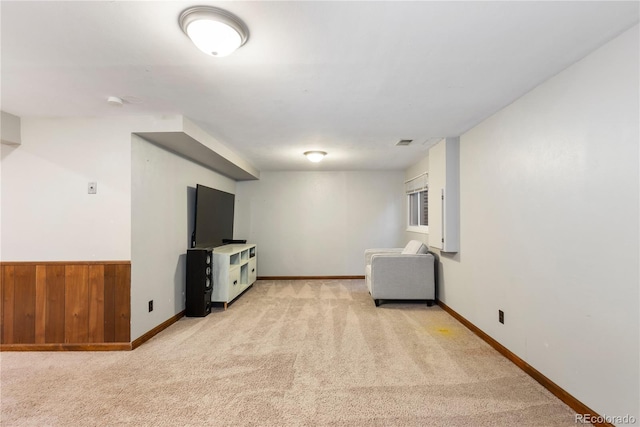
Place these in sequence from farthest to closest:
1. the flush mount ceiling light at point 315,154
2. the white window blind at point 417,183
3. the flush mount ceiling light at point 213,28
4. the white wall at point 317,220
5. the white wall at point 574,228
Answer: the white wall at point 317,220 < the white window blind at point 417,183 < the flush mount ceiling light at point 315,154 < the white wall at point 574,228 < the flush mount ceiling light at point 213,28

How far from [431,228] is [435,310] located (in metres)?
1.11

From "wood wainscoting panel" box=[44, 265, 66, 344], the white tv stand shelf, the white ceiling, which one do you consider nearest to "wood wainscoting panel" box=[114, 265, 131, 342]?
"wood wainscoting panel" box=[44, 265, 66, 344]

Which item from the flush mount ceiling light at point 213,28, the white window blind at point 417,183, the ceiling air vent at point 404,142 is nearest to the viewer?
the flush mount ceiling light at point 213,28

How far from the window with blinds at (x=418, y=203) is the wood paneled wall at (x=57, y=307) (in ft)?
14.6

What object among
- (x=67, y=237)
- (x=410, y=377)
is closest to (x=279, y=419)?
(x=410, y=377)

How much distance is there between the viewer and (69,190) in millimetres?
2938

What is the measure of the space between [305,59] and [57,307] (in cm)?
321

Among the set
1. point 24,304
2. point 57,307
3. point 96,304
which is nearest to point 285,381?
point 96,304

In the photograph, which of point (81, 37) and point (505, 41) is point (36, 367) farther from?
point (505, 41)

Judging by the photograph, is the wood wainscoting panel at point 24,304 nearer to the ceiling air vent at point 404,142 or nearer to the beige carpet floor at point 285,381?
the beige carpet floor at point 285,381

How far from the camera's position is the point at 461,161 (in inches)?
143

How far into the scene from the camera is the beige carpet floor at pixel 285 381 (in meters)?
1.89

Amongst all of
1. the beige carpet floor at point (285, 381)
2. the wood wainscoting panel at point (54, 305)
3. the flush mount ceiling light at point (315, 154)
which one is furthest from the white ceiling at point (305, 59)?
the beige carpet floor at point (285, 381)

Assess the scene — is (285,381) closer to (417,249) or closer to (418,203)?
(417,249)
